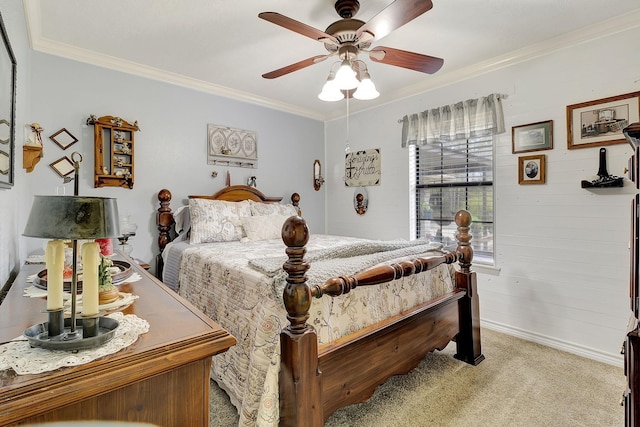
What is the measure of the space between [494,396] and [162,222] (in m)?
3.01

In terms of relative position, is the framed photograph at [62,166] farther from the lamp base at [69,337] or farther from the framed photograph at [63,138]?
the lamp base at [69,337]

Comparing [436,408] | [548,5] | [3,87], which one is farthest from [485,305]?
[3,87]

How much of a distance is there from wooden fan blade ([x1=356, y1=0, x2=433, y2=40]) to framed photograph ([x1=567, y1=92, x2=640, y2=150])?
170 cm

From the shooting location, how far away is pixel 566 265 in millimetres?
2486

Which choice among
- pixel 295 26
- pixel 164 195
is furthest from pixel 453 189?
pixel 164 195

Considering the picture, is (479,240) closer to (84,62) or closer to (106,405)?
(106,405)

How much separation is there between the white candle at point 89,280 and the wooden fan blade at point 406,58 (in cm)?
188

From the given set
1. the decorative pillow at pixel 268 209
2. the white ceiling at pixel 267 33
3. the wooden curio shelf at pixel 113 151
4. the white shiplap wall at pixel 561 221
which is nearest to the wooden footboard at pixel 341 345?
the white shiplap wall at pixel 561 221

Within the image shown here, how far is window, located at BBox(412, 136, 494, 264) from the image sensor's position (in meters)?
2.98

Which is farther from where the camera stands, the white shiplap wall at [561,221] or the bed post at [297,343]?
the white shiplap wall at [561,221]

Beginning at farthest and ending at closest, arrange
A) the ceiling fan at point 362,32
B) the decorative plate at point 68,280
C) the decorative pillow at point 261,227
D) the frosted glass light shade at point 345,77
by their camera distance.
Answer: the decorative pillow at point 261,227, the frosted glass light shade at point 345,77, the ceiling fan at point 362,32, the decorative plate at point 68,280

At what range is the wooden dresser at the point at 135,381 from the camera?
1.93ft

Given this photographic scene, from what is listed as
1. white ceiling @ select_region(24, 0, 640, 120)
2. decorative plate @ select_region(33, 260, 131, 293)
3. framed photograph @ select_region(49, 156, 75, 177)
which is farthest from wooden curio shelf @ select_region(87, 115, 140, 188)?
decorative plate @ select_region(33, 260, 131, 293)

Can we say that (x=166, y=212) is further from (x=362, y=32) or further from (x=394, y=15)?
(x=394, y=15)
